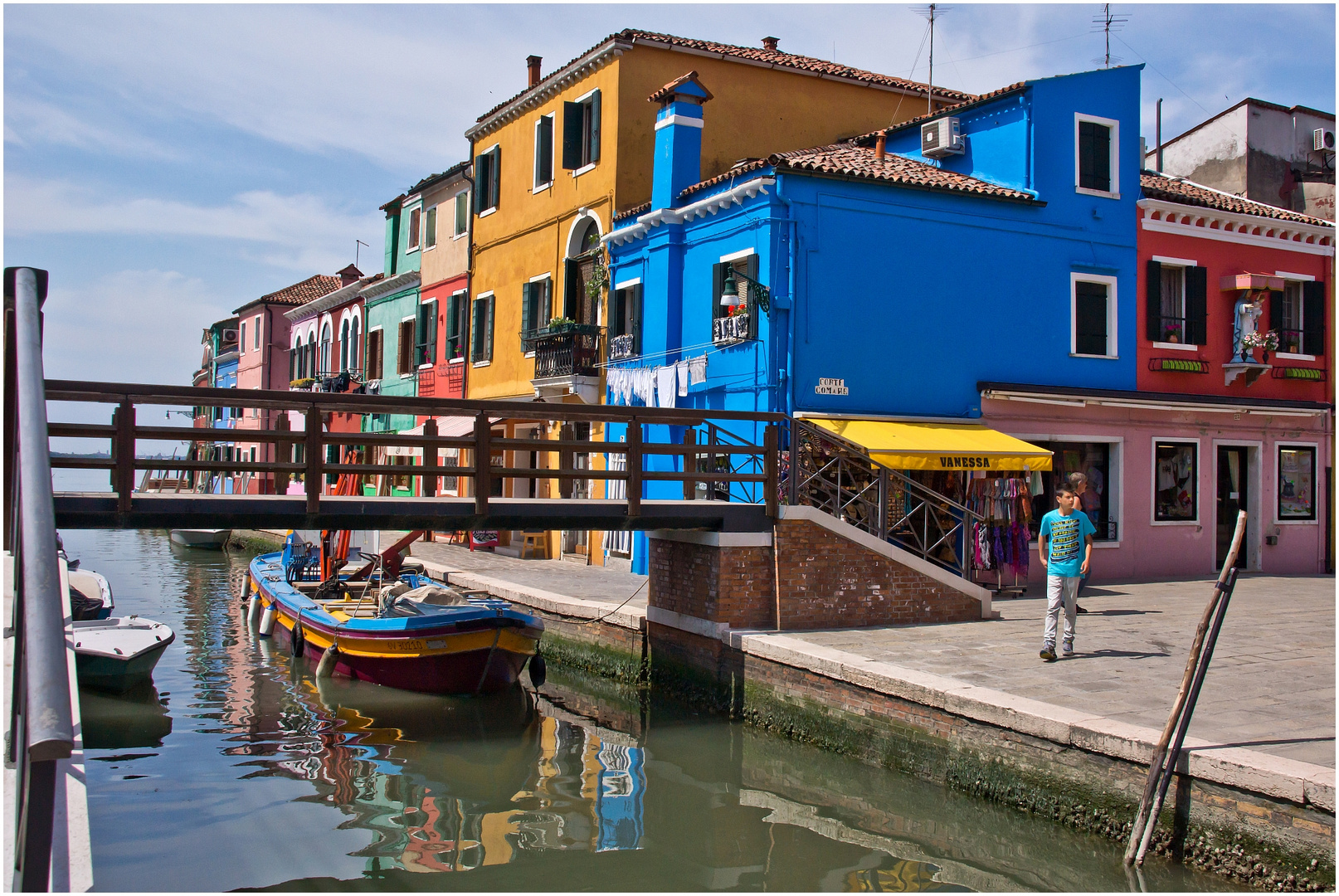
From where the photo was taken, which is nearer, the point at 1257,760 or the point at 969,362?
the point at 1257,760

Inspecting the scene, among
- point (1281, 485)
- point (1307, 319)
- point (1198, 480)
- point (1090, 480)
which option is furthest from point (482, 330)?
point (1307, 319)

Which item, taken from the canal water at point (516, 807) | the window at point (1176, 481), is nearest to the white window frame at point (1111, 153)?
the window at point (1176, 481)

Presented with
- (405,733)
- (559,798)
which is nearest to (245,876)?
(559,798)

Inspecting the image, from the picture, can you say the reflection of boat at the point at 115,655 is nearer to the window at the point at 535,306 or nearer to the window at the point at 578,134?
the window at the point at 535,306

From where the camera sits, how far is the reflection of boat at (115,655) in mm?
12180

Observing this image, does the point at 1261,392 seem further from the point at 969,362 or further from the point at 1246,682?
the point at 1246,682

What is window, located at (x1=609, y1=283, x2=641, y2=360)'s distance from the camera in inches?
699

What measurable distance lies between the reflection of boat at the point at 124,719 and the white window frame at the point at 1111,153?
14504mm

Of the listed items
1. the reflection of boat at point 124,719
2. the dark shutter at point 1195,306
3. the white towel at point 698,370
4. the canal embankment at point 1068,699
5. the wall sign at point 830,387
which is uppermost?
the dark shutter at point 1195,306

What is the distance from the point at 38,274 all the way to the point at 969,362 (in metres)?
13.3

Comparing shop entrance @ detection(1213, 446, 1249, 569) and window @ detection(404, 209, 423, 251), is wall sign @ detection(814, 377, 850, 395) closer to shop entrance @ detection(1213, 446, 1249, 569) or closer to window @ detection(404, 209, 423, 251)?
shop entrance @ detection(1213, 446, 1249, 569)

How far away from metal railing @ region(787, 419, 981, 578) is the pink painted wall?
5.70 feet

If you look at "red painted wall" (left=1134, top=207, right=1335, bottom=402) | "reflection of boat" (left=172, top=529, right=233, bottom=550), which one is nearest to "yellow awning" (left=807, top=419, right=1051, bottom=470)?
"red painted wall" (left=1134, top=207, right=1335, bottom=402)

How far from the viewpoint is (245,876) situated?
7.05 m
